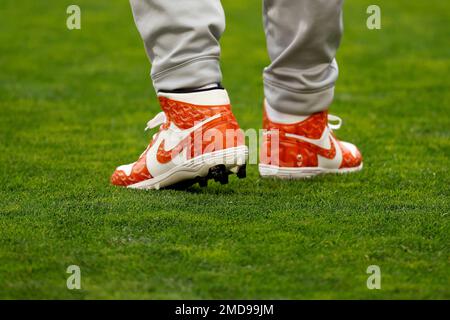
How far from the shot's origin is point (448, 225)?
228cm

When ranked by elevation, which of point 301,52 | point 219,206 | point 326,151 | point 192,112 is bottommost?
point 219,206

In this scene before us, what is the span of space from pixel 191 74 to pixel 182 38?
98mm

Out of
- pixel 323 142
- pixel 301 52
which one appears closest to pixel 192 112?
pixel 301 52

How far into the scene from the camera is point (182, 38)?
252 cm

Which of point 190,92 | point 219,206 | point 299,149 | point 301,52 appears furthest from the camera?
point 299,149

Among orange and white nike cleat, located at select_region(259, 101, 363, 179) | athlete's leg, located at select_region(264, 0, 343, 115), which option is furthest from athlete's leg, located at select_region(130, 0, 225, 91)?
orange and white nike cleat, located at select_region(259, 101, 363, 179)

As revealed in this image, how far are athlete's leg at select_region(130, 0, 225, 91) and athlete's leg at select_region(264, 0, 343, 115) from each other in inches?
11.1

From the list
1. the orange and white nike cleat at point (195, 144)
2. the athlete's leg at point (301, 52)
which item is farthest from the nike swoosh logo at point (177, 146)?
the athlete's leg at point (301, 52)

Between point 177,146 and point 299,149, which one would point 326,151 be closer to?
point 299,149

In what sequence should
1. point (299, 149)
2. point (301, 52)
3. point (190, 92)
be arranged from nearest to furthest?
point (190, 92) < point (301, 52) < point (299, 149)

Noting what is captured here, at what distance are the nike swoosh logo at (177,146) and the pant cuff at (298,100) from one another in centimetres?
35
